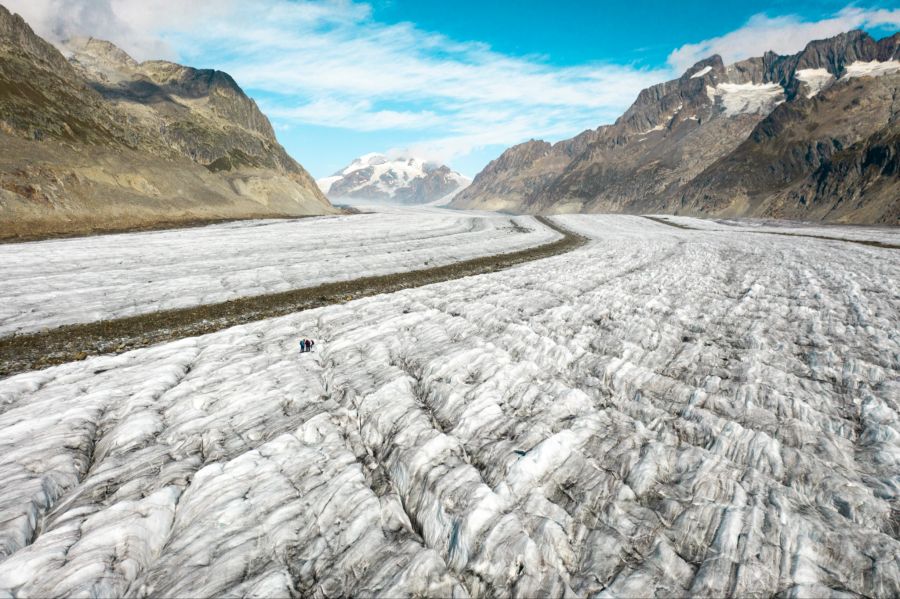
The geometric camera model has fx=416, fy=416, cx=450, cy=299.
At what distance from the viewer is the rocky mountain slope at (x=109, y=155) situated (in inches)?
2009

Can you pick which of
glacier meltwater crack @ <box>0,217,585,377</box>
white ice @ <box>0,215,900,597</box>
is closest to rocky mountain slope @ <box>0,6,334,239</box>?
glacier meltwater crack @ <box>0,217,585,377</box>

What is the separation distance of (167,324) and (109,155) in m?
71.5

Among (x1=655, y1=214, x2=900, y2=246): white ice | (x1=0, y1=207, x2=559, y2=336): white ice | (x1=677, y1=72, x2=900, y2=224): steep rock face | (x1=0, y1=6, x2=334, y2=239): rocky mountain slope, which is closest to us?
(x1=0, y1=207, x2=559, y2=336): white ice

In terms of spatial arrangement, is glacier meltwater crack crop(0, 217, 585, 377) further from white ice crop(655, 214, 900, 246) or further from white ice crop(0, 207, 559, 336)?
white ice crop(655, 214, 900, 246)

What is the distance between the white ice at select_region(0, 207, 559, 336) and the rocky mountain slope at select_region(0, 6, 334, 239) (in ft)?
69.6

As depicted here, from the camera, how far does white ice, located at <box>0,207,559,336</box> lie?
1727 cm

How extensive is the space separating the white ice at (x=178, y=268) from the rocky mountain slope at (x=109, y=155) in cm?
2120

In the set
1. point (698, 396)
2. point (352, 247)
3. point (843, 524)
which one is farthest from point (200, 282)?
point (843, 524)

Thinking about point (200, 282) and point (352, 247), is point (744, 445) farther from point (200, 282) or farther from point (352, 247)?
point (352, 247)

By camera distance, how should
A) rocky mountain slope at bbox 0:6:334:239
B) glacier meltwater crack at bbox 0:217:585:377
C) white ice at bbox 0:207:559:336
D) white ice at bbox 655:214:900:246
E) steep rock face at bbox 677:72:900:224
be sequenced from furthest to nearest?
steep rock face at bbox 677:72:900:224, rocky mountain slope at bbox 0:6:334:239, white ice at bbox 655:214:900:246, white ice at bbox 0:207:559:336, glacier meltwater crack at bbox 0:217:585:377

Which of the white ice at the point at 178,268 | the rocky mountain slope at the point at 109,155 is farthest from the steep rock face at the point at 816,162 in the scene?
the rocky mountain slope at the point at 109,155

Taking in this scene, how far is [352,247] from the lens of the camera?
35.5 meters

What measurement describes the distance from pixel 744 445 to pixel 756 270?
66.2 ft

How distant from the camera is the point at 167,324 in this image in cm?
1502
